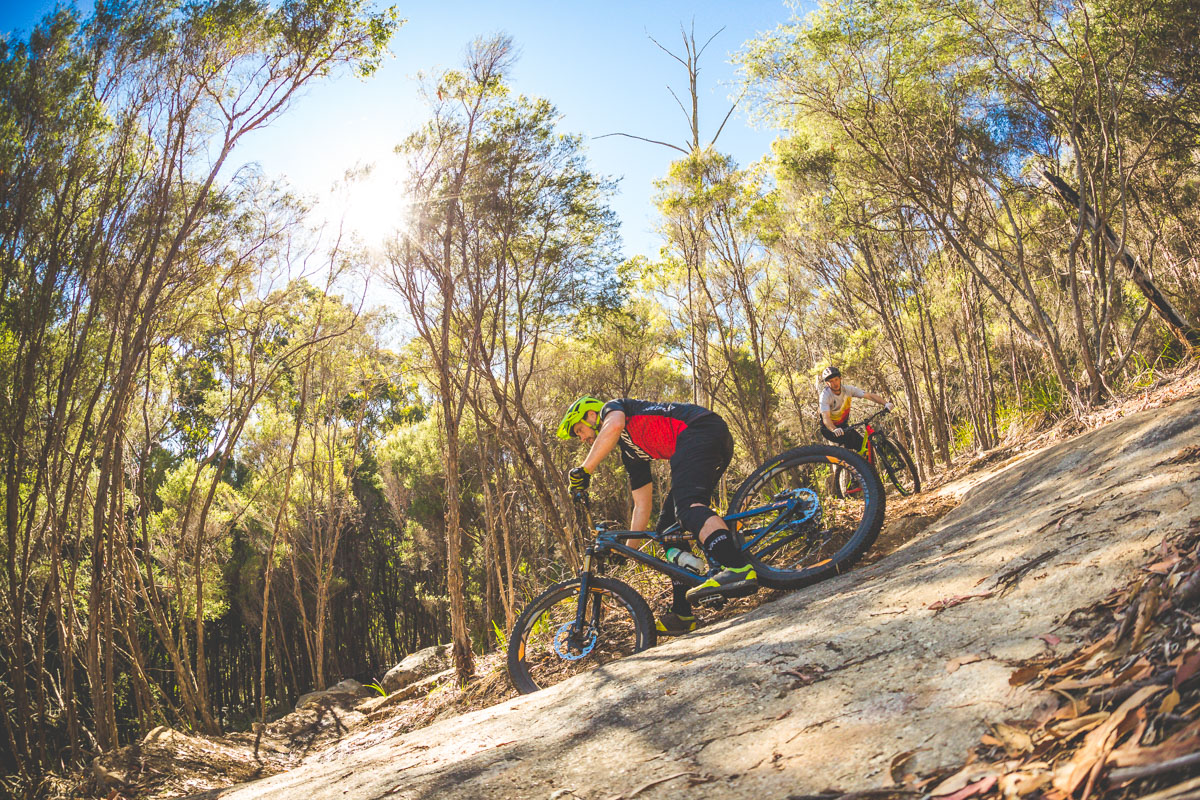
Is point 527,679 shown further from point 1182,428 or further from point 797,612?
point 1182,428

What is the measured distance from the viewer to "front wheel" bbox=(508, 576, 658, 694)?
448 cm

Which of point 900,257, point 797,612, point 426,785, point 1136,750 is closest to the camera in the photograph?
point 1136,750

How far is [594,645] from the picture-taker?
450cm

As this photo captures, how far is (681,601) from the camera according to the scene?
4.46m

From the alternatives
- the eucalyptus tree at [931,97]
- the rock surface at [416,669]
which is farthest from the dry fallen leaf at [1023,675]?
the rock surface at [416,669]

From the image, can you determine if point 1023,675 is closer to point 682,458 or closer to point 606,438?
point 682,458

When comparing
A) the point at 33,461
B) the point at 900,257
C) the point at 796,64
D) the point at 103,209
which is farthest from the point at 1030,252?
the point at 33,461

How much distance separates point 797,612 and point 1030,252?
13155 mm

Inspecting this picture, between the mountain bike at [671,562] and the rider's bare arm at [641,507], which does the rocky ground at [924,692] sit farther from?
the rider's bare arm at [641,507]

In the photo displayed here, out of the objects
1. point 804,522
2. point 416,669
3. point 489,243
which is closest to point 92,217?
point 489,243

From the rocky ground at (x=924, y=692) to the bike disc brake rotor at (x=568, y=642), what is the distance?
38.5 inches

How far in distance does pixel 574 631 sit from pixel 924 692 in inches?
118

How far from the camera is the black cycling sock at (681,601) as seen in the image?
14.5 feet

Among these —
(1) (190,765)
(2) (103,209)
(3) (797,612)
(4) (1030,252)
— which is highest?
(2) (103,209)
